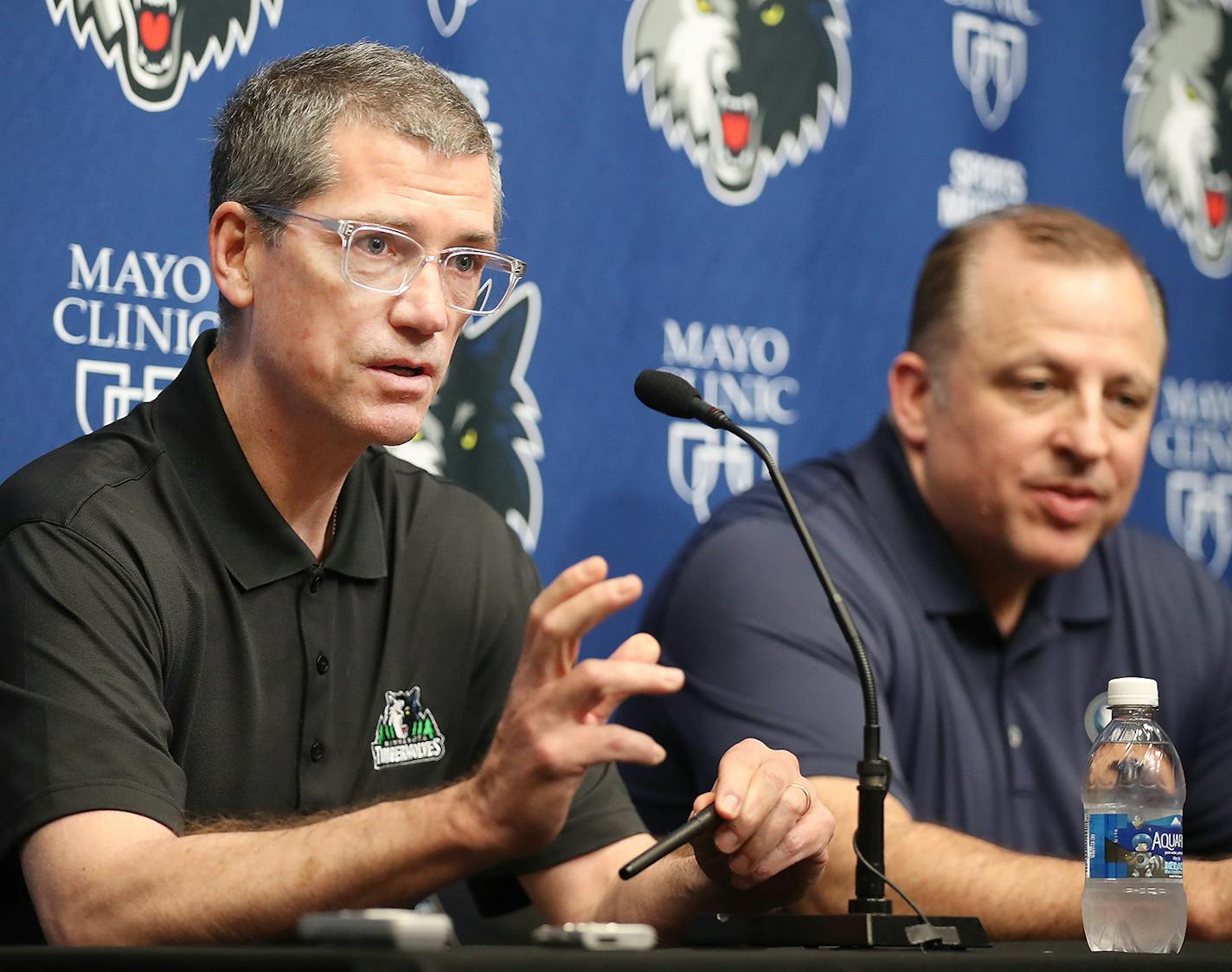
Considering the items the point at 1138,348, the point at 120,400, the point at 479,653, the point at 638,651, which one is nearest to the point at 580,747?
the point at 638,651

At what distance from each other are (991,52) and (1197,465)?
906 mm

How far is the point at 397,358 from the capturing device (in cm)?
188

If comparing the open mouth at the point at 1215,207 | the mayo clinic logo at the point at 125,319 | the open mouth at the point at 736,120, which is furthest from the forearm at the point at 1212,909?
the open mouth at the point at 1215,207

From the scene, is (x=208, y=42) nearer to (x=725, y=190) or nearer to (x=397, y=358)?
(x=397, y=358)

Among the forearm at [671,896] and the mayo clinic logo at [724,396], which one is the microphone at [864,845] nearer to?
the forearm at [671,896]

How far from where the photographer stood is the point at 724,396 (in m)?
2.76

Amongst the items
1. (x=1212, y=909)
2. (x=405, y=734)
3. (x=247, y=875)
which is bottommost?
(x=1212, y=909)

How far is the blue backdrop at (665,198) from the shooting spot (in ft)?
7.13

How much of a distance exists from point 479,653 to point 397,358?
41cm

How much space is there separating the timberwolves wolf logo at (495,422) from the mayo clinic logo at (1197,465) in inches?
54.6

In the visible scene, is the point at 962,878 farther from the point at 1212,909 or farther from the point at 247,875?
the point at 247,875

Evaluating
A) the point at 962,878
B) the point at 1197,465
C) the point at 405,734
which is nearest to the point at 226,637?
the point at 405,734

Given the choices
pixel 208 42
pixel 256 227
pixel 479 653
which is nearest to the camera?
pixel 256 227

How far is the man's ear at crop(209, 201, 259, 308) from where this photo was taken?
1.95 metres
